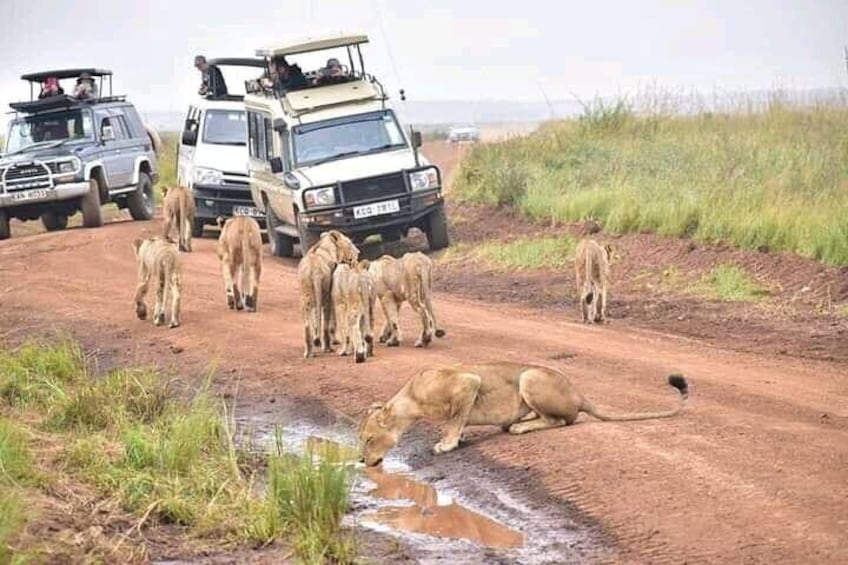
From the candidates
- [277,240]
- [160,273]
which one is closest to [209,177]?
[277,240]

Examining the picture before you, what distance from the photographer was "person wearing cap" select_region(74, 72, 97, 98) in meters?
30.9

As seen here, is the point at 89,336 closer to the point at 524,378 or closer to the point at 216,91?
the point at 524,378

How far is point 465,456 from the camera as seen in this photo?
11.0 meters

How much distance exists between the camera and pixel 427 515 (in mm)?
9961

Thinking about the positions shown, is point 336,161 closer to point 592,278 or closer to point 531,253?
point 531,253

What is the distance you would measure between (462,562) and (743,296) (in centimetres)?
997

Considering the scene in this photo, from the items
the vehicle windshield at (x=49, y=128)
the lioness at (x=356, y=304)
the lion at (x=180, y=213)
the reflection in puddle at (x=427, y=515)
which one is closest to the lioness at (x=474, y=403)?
the reflection in puddle at (x=427, y=515)

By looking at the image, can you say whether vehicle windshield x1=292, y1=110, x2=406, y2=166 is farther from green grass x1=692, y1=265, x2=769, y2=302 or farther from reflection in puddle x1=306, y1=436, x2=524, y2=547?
reflection in puddle x1=306, y1=436, x2=524, y2=547

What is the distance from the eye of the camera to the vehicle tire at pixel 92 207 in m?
29.6

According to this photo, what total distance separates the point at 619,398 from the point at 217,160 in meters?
17.4

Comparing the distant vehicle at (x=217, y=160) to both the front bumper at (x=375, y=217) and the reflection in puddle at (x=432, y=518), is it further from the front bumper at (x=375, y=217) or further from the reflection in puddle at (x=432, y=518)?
the reflection in puddle at (x=432, y=518)

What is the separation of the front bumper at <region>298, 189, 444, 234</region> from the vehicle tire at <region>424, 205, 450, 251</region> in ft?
0.66

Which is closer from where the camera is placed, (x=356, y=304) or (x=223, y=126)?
(x=356, y=304)

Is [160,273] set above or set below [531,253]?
above
